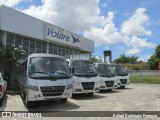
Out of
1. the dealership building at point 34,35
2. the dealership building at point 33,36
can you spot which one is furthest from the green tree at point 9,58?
the dealership building at point 34,35

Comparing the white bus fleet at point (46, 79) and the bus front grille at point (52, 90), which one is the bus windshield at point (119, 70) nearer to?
the white bus fleet at point (46, 79)

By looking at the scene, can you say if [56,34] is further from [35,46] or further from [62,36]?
[35,46]

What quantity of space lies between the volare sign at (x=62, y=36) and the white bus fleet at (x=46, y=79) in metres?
14.7

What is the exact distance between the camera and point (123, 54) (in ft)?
385

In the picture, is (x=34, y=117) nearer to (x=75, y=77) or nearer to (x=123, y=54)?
(x=75, y=77)

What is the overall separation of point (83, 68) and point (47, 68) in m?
3.92

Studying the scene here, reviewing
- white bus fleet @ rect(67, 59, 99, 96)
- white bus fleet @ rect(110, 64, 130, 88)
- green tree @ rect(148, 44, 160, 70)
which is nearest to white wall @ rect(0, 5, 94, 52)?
white bus fleet @ rect(110, 64, 130, 88)

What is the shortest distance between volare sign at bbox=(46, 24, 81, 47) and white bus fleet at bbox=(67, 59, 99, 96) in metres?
11.7

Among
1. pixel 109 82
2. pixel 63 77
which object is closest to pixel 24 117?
pixel 63 77

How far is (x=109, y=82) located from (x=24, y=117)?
10073mm

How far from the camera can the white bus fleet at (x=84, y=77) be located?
1580 centimetres

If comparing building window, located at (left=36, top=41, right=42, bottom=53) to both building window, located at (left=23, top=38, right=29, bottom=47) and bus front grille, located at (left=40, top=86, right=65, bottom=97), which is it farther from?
bus front grille, located at (left=40, top=86, right=65, bottom=97)

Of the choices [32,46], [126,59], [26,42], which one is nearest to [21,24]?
[26,42]

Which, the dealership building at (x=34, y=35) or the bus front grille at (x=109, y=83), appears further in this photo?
the dealership building at (x=34, y=35)
